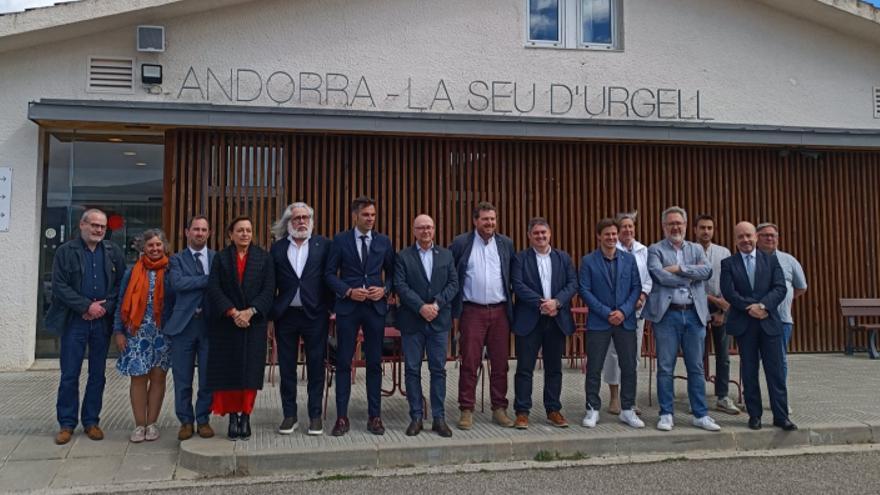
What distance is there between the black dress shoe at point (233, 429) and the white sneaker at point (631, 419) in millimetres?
3408

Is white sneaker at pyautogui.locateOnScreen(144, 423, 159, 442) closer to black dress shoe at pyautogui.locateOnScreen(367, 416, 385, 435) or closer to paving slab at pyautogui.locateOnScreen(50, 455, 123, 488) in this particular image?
paving slab at pyautogui.locateOnScreen(50, 455, 123, 488)

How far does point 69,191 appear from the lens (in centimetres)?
984

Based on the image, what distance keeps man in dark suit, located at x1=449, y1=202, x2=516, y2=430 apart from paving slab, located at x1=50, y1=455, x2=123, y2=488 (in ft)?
9.30

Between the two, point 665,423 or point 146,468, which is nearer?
point 146,468

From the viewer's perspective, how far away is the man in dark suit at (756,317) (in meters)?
6.16

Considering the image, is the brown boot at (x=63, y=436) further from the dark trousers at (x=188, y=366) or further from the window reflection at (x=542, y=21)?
the window reflection at (x=542, y=21)

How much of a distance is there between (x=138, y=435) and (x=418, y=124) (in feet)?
17.7

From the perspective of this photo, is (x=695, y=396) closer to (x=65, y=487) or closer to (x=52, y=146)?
(x=65, y=487)

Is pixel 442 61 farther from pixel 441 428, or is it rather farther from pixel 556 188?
pixel 441 428

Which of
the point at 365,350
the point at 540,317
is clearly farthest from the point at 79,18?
the point at 540,317

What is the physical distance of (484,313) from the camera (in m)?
6.21

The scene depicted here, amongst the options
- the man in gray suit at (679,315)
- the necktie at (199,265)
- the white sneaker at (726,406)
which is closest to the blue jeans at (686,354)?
the man in gray suit at (679,315)

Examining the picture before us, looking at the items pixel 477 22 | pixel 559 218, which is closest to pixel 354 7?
pixel 477 22

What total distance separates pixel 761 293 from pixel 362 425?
12.4 ft
